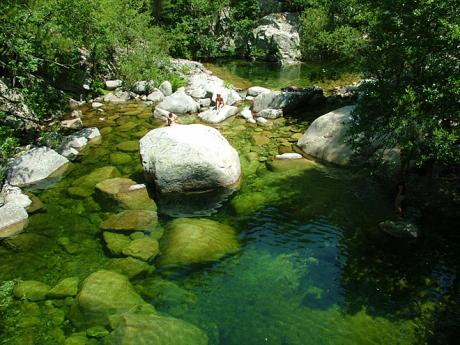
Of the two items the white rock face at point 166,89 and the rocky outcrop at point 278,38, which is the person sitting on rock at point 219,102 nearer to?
the white rock face at point 166,89

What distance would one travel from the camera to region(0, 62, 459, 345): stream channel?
1002 centimetres

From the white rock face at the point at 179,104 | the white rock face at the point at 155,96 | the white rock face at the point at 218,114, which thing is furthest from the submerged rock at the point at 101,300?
the white rock face at the point at 155,96

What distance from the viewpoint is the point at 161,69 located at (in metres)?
35.3

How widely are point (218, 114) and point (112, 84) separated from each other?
11.7 meters

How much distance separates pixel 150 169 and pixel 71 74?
652 inches

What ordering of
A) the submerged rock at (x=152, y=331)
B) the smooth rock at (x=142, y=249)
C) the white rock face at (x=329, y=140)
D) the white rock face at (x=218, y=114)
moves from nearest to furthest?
1. the submerged rock at (x=152, y=331)
2. the smooth rock at (x=142, y=249)
3. the white rock face at (x=329, y=140)
4. the white rock face at (x=218, y=114)

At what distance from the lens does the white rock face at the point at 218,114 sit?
26.5 meters

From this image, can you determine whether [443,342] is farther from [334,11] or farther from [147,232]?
[334,11]

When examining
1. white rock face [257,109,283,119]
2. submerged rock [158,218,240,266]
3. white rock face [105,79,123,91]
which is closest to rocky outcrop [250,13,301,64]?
white rock face [105,79,123,91]

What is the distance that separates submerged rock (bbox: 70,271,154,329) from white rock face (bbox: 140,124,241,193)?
5.33 meters

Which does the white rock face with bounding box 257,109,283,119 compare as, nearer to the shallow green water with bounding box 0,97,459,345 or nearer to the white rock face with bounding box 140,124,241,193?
the shallow green water with bounding box 0,97,459,345

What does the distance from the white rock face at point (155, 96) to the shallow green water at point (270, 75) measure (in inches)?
320

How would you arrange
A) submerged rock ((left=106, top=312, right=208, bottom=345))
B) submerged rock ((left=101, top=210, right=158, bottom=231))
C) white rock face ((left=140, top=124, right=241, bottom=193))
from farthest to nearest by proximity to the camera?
white rock face ((left=140, top=124, right=241, bottom=193)) → submerged rock ((left=101, top=210, right=158, bottom=231)) → submerged rock ((left=106, top=312, right=208, bottom=345))

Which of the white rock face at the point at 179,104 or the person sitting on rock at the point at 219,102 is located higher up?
the person sitting on rock at the point at 219,102
